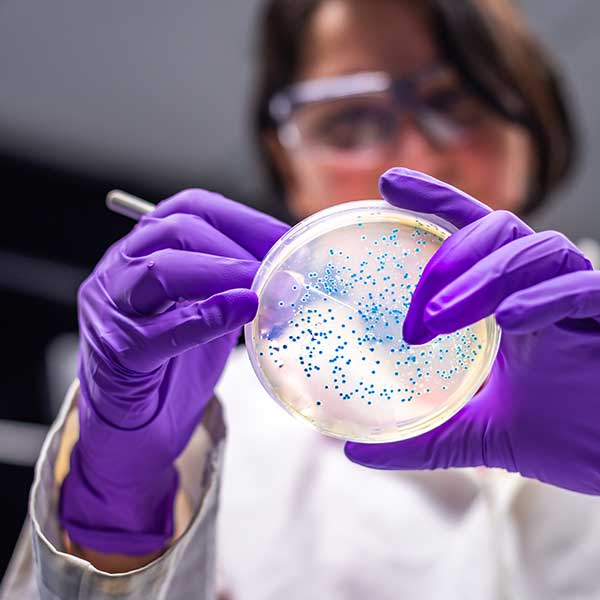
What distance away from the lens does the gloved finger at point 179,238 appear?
2.53 feet

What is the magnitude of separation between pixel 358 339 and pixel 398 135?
0.73 metres

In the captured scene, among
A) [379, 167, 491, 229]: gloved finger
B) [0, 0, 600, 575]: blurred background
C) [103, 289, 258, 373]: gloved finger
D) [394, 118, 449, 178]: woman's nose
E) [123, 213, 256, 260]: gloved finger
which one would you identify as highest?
[379, 167, 491, 229]: gloved finger

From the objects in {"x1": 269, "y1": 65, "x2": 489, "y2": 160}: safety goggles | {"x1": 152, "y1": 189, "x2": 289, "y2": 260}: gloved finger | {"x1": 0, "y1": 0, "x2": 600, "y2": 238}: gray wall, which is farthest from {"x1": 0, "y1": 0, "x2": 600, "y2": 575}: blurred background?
{"x1": 152, "y1": 189, "x2": 289, "y2": 260}: gloved finger

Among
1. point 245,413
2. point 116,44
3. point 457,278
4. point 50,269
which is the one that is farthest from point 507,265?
point 50,269


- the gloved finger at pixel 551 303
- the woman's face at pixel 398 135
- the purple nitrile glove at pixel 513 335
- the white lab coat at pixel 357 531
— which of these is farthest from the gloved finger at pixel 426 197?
the woman's face at pixel 398 135

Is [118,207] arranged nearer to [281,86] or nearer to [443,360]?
[443,360]

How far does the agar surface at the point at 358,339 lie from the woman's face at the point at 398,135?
1.98 feet

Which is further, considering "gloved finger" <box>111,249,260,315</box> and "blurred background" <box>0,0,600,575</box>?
"blurred background" <box>0,0,600,575</box>

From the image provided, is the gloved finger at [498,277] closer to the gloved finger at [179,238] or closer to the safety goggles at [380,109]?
the gloved finger at [179,238]

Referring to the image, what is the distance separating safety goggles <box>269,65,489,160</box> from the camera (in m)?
1.31

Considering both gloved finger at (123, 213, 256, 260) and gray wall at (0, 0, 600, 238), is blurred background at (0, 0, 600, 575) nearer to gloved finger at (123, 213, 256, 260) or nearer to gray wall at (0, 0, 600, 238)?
gray wall at (0, 0, 600, 238)

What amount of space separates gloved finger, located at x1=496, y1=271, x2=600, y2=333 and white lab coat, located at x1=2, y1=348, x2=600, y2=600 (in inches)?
15.2

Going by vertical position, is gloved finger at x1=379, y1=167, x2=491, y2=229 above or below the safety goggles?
above

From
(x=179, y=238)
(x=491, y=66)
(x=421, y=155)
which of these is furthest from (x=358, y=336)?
(x=491, y=66)
